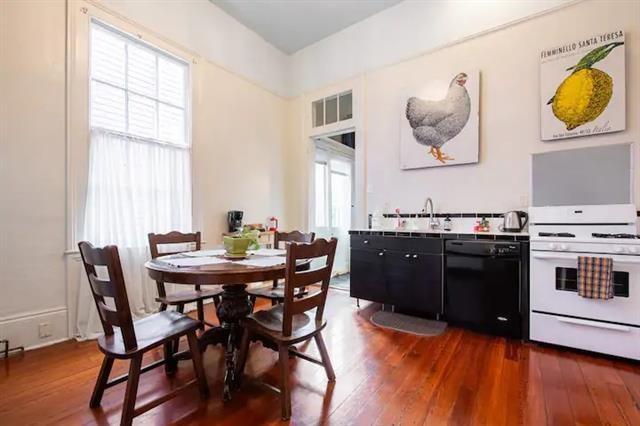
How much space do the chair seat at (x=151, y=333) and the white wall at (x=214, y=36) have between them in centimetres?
283

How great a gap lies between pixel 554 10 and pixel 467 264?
2.48 metres

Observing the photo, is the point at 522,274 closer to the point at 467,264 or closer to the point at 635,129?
the point at 467,264

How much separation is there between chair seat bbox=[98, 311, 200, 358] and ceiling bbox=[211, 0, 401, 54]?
3.66 m

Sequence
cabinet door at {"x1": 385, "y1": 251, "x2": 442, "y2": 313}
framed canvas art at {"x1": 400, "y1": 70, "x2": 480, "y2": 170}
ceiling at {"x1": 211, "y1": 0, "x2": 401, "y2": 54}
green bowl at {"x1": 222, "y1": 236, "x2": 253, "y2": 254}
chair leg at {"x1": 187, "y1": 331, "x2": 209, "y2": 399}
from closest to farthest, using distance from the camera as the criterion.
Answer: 1. chair leg at {"x1": 187, "y1": 331, "x2": 209, "y2": 399}
2. green bowl at {"x1": 222, "y1": 236, "x2": 253, "y2": 254}
3. cabinet door at {"x1": 385, "y1": 251, "x2": 442, "y2": 313}
4. framed canvas art at {"x1": 400, "y1": 70, "x2": 480, "y2": 170}
5. ceiling at {"x1": 211, "y1": 0, "x2": 401, "y2": 54}

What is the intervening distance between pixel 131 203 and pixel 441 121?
329 centimetres

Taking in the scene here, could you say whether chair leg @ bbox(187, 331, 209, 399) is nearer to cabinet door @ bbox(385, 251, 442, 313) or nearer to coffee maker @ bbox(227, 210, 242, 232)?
cabinet door @ bbox(385, 251, 442, 313)

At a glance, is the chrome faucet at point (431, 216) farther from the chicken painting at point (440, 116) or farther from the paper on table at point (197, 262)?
the paper on table at point (197, 262)

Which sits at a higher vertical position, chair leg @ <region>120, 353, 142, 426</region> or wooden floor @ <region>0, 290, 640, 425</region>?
chair leg @ <region>120, 353, 142, 426</region>

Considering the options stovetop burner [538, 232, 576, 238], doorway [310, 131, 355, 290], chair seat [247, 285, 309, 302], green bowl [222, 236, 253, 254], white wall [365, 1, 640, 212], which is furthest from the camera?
doorway [310, 131, 355, 290]

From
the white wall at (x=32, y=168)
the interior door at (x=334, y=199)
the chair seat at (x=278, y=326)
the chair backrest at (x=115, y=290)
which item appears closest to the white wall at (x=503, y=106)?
the interior door at (x=334, y=199)

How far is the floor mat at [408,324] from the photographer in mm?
2680

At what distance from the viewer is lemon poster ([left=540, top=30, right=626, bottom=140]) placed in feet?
8.11

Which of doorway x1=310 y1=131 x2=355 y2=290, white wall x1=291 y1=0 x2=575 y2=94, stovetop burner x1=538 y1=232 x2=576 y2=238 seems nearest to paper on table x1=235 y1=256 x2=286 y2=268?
stovetop burner x1=538 y1=232 x2=576 y2=238

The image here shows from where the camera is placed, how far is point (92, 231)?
2.61 metres
